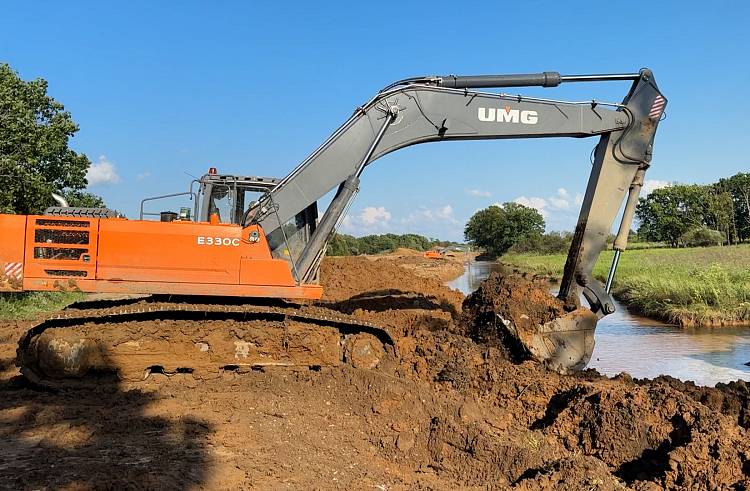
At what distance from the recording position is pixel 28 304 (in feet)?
54.0

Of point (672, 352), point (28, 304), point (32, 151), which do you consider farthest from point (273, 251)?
point (32, 151)

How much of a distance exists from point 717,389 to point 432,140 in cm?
495

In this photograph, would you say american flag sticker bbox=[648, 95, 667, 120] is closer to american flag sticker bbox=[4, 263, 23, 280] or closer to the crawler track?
the crawler track

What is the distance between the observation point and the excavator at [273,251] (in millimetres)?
7328

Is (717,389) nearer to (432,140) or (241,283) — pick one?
(432,140)

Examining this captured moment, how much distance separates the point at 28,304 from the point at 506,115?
1449 centimetres

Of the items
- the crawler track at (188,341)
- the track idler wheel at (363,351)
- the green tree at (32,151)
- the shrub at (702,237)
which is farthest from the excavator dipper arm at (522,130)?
the shrub at (702,237)

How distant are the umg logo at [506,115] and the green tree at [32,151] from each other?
1423cm

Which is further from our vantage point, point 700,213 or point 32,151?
point 700,213

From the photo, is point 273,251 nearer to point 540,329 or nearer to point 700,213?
point 540,329

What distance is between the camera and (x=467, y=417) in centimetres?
651

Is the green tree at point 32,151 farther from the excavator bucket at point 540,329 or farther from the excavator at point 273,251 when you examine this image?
the excavator bucket at point 540,329

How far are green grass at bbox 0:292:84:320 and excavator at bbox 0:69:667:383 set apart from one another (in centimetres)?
794

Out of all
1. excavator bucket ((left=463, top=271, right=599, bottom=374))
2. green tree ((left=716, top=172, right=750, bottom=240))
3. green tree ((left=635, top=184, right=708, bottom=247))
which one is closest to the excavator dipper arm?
excavator bucket ((left=463, top=271, right=599, bottom=374))
